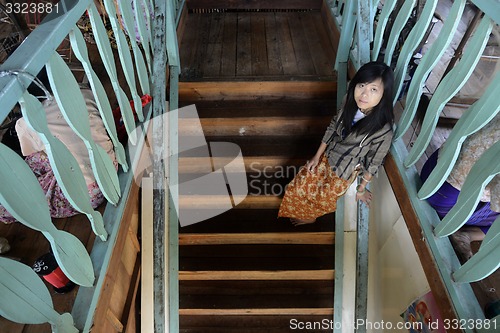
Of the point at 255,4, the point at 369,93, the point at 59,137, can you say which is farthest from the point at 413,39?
the point at 255,4

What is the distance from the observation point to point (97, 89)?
1.14 meters

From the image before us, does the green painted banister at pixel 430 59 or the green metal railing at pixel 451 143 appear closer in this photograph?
the green metal railing at pixel 451 143

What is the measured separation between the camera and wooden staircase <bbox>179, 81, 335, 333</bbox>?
2.27 metres

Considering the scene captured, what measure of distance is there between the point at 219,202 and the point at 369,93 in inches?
46.8

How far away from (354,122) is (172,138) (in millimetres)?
1114

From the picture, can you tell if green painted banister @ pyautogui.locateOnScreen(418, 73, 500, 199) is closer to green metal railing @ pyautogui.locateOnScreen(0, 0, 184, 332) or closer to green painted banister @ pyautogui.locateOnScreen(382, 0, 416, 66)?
green painted banister @ pyautogui.locateOnScreen(382, 0, 416, 66)

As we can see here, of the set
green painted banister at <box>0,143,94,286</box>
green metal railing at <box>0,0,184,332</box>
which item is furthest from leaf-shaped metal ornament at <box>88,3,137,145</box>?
green painted banister at <box>0,143,94,286</box>

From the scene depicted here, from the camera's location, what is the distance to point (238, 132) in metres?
2.35

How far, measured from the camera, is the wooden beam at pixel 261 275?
2266mm

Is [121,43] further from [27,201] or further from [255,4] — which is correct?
[255,4]

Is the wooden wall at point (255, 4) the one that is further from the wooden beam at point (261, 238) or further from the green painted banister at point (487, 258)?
the green painted banister at point (487, 258)

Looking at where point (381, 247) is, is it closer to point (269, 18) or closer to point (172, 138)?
point (172, 138)

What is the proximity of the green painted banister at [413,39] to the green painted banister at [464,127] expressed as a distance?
0.40m

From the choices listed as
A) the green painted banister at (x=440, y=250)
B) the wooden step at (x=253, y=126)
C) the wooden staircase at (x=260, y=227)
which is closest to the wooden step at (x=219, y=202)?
the wooden staircase at (x=260, y=227)
